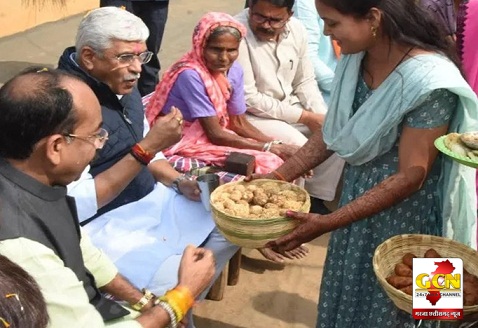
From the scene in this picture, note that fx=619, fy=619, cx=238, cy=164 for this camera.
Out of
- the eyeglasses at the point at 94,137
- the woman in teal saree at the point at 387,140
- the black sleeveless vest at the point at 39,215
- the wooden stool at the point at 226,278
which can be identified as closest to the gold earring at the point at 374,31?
the woman in teal saree at the point at 387,140

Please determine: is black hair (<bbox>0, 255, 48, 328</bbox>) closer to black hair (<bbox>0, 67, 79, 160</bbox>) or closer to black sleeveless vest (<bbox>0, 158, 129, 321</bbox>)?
black sleeveless vest (<bbox>0, 158, 129, 321</bbox>)

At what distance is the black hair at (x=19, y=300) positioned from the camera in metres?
1.12

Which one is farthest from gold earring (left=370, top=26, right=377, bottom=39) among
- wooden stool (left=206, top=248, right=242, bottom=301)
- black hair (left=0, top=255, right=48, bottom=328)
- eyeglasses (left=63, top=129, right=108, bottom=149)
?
wooden stool (left=206, top=248, right=242, bottom=301)

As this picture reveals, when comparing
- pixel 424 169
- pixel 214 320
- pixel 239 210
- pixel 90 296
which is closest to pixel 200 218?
pixel 239 210

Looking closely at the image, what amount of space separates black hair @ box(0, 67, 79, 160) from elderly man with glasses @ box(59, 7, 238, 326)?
2.53ft

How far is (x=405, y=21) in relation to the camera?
85.4 inches

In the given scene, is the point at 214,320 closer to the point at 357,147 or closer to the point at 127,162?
the point at 127,162

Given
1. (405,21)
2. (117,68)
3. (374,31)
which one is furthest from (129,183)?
(405,21)

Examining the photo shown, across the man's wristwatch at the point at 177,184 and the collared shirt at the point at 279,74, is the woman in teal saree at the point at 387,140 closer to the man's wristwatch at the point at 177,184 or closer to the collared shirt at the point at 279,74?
the man's wristwatch at the point at 177,184

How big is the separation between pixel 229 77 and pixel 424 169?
201cm

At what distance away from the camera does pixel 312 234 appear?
2387 mm

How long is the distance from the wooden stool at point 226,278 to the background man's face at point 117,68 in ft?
3.89

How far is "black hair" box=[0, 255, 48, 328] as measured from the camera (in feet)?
3.67

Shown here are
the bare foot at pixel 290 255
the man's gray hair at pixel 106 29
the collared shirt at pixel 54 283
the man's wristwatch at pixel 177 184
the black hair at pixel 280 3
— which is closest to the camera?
the collared shirt at pixel 54 283
